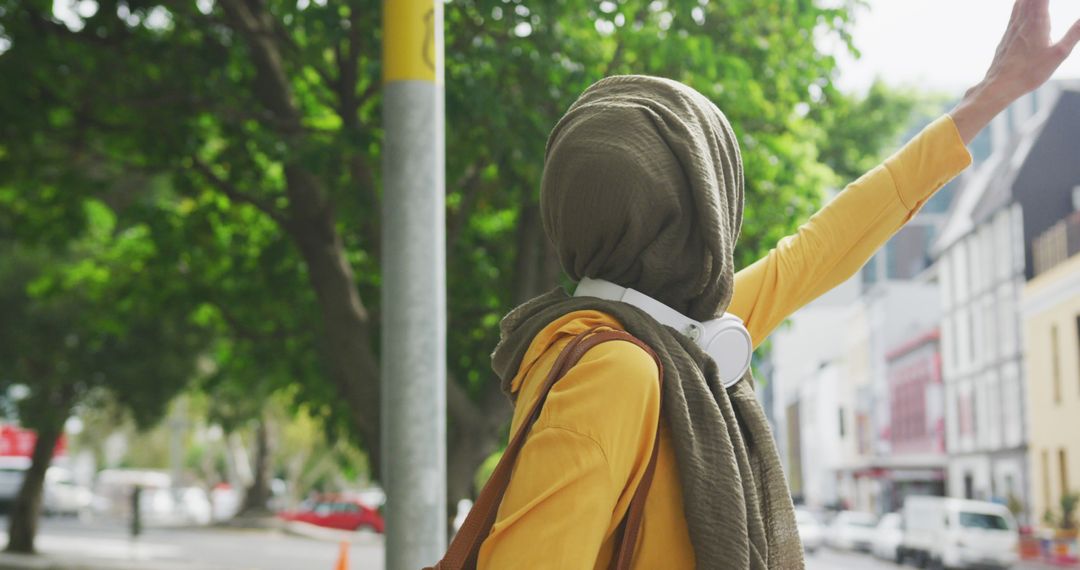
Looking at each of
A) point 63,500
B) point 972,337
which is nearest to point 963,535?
point 972,337

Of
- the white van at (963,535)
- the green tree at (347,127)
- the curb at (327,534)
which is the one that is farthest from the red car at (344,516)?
the green tree at (347,127)

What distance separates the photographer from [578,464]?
159cm

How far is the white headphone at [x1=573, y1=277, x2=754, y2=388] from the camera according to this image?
183 centimetres

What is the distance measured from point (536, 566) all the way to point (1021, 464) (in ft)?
147

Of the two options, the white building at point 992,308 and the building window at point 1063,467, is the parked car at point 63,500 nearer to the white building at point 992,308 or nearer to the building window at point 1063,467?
the white building at point 992,308

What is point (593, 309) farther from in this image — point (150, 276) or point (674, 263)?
point (150, 276)

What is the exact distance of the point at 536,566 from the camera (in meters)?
1.57

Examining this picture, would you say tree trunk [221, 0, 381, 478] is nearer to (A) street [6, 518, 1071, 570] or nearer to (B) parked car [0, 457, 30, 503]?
(A) street [6, 518, 1071, 570]

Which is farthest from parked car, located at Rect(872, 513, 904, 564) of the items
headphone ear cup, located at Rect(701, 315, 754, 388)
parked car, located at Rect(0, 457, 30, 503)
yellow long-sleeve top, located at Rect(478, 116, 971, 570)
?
yellow long-sleeve top, located at Rect(478, 116, 971, 570)

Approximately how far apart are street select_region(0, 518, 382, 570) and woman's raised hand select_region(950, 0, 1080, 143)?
2354 centimetres

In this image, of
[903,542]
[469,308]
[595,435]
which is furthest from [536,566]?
[903,542]

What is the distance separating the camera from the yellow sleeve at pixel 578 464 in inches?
62.1

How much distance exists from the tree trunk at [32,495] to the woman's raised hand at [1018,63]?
1047 inches

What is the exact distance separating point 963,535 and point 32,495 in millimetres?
19816
